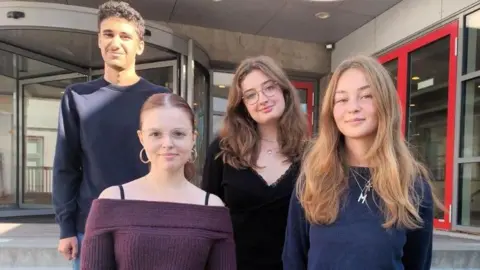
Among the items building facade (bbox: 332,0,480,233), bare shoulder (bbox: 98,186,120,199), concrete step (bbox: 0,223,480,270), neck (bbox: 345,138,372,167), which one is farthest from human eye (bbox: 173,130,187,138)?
building facade (bbox: 332,0,480,233)

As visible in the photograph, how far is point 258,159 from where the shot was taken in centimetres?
200

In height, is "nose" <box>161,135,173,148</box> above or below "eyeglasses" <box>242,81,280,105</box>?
below

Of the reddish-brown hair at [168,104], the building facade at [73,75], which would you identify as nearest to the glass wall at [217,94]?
the building facade at [73,75]

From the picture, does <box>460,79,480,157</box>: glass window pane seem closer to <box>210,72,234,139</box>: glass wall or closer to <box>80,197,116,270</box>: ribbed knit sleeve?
<box>210,72,234,139</box>: glass wall

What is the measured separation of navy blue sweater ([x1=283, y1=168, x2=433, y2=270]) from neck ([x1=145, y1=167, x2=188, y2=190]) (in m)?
0.42

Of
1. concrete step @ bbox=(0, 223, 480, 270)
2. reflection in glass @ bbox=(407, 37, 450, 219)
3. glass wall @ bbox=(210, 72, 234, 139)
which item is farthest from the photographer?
glass wall @ bbox=(210, 72, 234, 139)

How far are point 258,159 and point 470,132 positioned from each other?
3909 millimetres

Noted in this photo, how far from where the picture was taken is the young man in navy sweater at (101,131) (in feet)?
6.21

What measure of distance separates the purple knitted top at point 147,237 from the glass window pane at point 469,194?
4.36 metres

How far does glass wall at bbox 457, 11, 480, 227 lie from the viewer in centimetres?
495

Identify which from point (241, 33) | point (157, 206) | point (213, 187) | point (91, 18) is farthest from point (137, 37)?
point (241, 33)

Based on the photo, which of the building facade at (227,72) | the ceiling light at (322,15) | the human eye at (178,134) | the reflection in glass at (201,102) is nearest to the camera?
the human eye at (178,134)

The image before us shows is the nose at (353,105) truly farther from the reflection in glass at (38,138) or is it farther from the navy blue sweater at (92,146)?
the reflection in glass at (38,138)

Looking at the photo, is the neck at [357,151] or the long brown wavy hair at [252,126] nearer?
the neck at [357,151]
